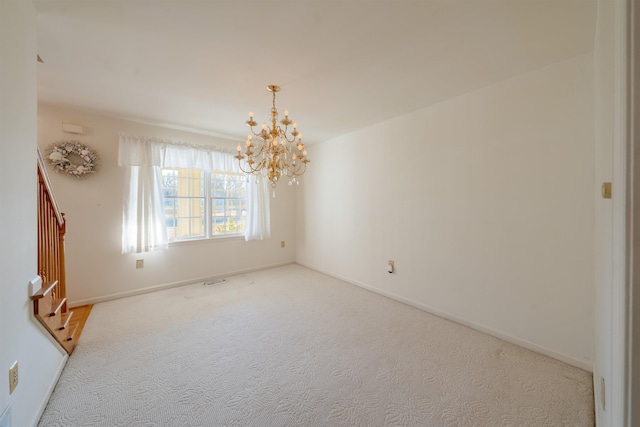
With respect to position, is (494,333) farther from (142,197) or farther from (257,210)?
(142,197)

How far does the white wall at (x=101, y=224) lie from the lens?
115 inches

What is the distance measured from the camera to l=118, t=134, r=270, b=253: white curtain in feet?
10.6

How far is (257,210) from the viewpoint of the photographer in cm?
441

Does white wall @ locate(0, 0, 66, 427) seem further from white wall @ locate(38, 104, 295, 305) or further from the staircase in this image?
white wall @ locate(38, 104, 295, 305)

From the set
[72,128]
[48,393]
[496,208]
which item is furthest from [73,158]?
[496,208]

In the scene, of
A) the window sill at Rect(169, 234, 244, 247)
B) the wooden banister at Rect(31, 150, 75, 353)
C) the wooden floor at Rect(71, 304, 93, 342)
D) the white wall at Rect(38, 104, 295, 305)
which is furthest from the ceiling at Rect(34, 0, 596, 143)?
the wooden floor at Rect(71, 304, 93, 342)

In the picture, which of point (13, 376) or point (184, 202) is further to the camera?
point (184, 202)

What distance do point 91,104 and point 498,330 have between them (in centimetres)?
496

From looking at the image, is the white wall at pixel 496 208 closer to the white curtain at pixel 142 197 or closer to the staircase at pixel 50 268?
the white curtain at pixel 142 197

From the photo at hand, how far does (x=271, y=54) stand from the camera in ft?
6.12

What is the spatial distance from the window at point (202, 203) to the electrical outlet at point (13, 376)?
2559 millimetres

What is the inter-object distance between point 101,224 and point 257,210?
2121 mm

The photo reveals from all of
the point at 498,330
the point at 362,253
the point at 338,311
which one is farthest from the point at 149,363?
the point at 498,330

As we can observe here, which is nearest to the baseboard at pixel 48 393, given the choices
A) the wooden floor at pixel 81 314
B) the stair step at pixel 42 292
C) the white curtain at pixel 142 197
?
the wooden floor at pixel 81 314
